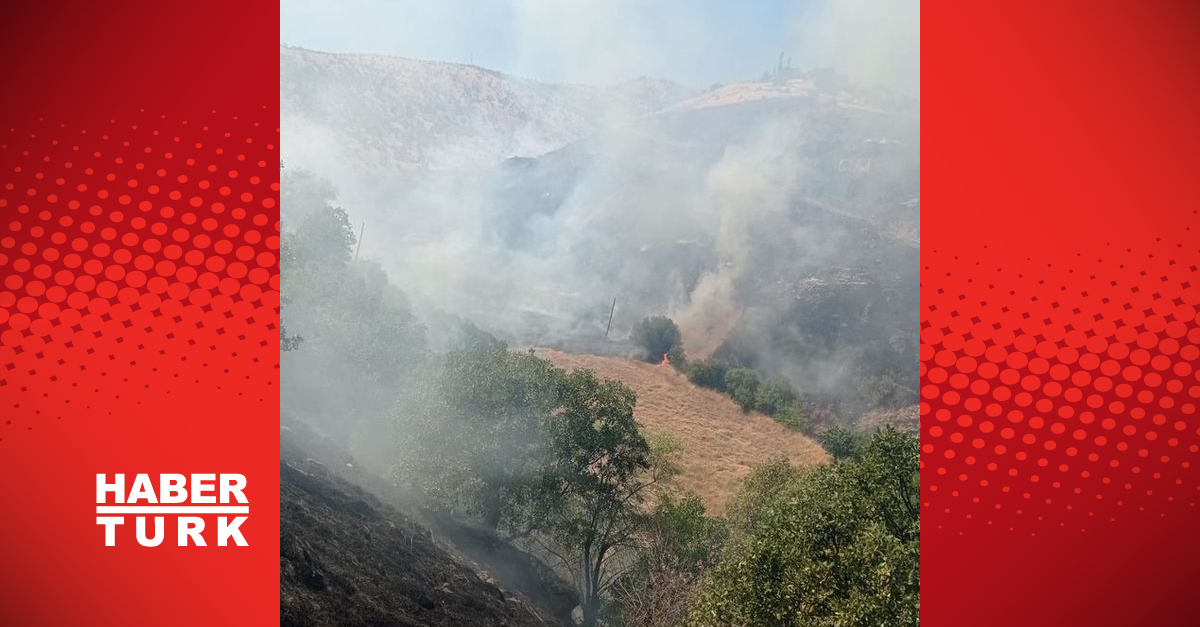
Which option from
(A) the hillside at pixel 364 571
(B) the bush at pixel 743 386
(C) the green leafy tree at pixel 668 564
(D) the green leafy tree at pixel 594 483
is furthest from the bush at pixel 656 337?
(A) the hillside at pixel 364 571

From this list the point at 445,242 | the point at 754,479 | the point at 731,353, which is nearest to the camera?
the point at 754,479

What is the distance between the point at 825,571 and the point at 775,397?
240 ft

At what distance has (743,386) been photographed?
9606 centimetres

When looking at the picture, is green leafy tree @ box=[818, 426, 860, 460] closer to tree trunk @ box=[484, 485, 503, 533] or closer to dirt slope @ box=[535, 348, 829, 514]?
dirt slope @ box=[535, 348, 829, 514]

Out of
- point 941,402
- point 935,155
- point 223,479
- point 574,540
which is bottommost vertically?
point 574,540

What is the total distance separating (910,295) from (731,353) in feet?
113

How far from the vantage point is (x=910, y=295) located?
404 feet

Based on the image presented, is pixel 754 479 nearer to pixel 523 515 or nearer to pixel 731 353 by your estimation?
pixel 523 515

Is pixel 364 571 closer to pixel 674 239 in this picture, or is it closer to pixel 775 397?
pixel 775 397

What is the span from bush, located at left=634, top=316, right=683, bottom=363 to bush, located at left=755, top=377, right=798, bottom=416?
1493 centimetres

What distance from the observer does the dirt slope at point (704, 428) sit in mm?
72250

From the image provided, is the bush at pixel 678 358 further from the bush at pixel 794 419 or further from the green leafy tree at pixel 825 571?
the green leafy tree at pixel 825 571

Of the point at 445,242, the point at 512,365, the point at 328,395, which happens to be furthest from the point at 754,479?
the point at 445,242

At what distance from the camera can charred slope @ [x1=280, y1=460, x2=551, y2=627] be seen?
28000 mm
